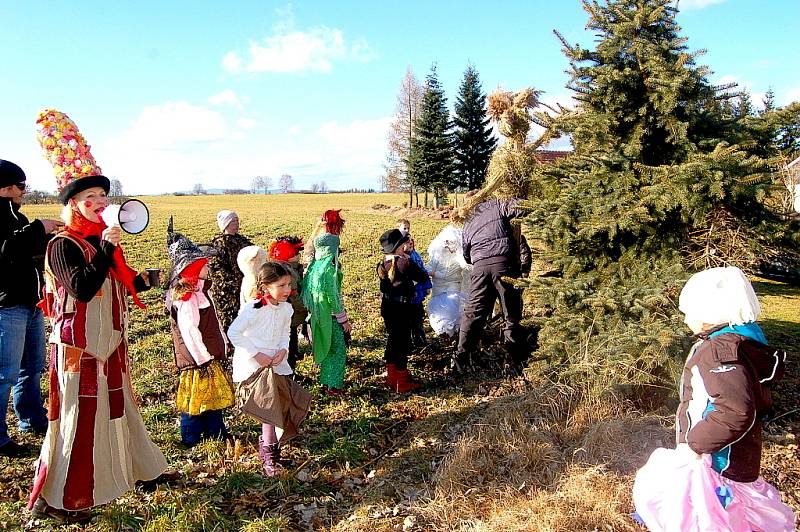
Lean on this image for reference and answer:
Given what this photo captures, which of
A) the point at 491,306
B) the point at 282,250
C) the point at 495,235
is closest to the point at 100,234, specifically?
the point at 282,250

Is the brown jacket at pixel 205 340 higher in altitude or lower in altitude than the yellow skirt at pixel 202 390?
higher

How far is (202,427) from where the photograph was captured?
14.4 ft

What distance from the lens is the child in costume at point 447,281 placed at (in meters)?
6.79

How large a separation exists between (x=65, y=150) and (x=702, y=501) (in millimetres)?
4163

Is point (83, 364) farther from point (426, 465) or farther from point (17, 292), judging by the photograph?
point (426, 465)

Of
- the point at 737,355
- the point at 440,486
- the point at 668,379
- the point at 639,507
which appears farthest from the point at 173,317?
the point at 668,379

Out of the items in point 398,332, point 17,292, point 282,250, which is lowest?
point 398,332

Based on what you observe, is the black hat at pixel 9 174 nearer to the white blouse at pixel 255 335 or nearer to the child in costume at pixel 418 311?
the white blouse at pixel 255 335

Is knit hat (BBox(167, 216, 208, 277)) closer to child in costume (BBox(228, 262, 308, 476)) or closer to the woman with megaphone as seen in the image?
child in costume (BBox(228, 262, 308, 476))

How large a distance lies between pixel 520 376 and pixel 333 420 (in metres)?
2.12

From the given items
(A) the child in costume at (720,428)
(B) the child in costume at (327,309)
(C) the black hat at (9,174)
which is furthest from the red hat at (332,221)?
(A) the child in costume at (720,428)

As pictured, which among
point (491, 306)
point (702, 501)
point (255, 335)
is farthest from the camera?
point (491, 306)

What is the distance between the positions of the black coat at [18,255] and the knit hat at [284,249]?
6.49 ft

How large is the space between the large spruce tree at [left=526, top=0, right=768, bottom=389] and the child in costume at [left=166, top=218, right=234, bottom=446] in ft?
9.23
